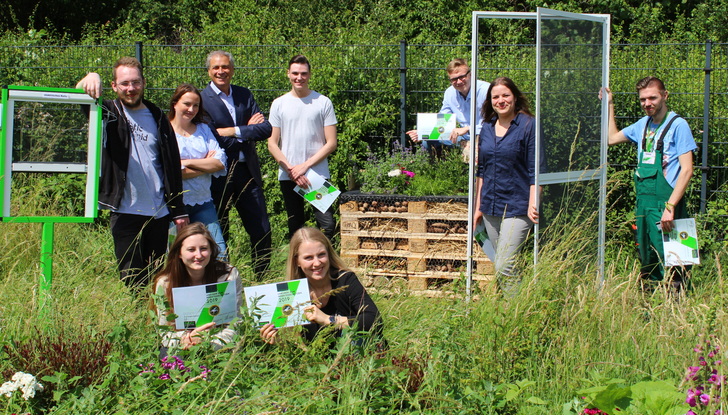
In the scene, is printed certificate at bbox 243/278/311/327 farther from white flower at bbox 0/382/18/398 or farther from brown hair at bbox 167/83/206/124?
brown hair at bbox 167/83/206/124

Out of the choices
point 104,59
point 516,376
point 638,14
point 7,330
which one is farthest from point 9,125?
point 638,14

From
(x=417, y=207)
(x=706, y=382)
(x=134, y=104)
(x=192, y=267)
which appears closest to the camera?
(x=706, y=382)

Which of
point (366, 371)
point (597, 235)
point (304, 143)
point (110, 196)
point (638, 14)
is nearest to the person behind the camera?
point (366, 371)

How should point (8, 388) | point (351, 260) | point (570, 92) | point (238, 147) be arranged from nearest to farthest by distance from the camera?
point (8, 388) → point (570, 92) → point (238, 147) → point (351, 260)

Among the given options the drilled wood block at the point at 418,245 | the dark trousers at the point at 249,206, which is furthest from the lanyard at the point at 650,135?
the dark trousers at the point at 249,206

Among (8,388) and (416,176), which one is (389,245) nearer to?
(416,176)

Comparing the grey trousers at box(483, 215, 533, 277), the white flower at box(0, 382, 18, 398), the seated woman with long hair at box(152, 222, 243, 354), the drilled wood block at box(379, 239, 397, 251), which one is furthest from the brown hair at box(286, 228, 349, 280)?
the drilled wood block at box(379, 239, 397, 251)

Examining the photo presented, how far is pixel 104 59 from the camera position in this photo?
8.74 meters

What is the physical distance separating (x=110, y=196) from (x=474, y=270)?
2.95 metres

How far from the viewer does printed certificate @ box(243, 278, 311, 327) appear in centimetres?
356

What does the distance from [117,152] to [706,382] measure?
3381mm

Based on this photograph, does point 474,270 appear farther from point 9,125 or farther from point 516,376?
point 9,125

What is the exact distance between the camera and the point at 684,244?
17.9 feet

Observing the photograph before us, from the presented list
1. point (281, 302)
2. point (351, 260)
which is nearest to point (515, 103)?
point (351, 260)
